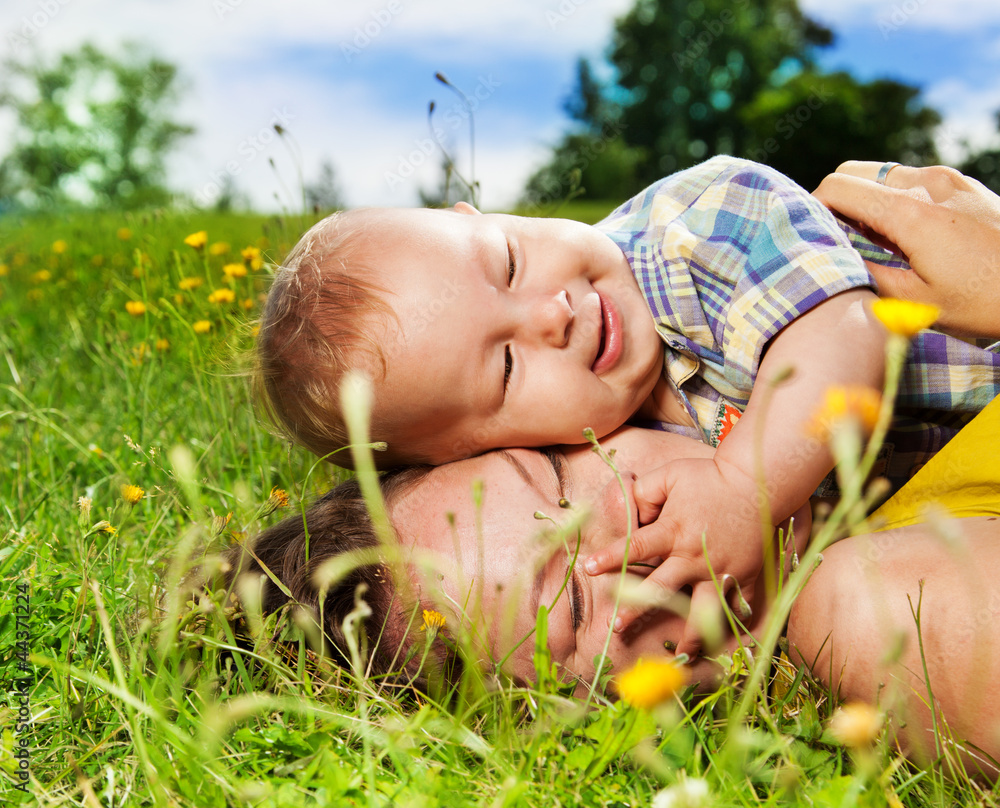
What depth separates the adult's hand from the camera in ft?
5.40

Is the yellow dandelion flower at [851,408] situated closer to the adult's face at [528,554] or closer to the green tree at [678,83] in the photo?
the adult's face at [528,554]

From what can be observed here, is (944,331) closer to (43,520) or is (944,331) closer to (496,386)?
(496,386)

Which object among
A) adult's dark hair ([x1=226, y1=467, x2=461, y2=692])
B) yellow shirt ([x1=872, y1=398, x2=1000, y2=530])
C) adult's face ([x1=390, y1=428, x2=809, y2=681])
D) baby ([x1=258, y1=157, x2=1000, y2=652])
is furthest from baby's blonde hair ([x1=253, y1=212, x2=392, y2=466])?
yellow shirt ([x1=872, y1=398, x2=1000, y2=530])

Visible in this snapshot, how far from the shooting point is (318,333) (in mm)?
1597

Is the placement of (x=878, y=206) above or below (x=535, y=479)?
above

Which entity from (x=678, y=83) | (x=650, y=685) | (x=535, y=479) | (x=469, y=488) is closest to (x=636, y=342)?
(x=535, y=479)

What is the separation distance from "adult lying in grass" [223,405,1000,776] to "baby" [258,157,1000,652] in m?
0.09

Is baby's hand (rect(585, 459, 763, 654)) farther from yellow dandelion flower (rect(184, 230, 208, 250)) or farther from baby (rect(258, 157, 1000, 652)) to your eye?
yellow dandelion flower (rect(184, 230, 208, 250))

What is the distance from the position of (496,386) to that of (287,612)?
0.65m

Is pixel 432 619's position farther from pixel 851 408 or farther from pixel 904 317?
pixel 904 317

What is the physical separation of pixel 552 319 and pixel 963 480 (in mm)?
897

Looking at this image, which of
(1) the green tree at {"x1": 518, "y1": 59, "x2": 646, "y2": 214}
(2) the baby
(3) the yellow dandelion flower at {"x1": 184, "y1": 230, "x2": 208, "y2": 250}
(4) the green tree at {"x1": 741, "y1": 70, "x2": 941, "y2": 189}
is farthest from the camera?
(1) the green tree at {"x1": 518, "y1": 59, "x2": 646, "y2": 214}

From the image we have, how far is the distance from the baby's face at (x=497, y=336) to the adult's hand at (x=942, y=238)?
622 mm

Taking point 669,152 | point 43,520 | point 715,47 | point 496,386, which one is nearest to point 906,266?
point 496,386
